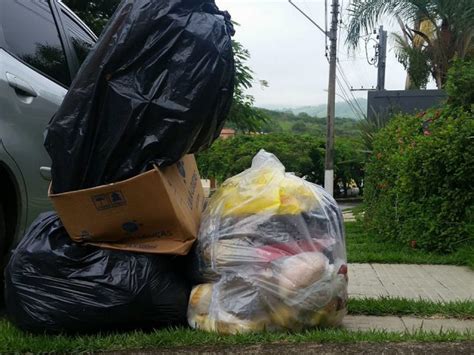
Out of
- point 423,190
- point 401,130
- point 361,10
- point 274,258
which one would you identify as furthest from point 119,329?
point 361,10

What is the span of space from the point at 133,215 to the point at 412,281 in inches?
121

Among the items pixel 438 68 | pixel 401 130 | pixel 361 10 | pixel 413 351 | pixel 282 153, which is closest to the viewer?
pixel 413 351

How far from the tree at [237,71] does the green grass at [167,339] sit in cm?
444

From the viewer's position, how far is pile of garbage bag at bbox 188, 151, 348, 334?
3090mm

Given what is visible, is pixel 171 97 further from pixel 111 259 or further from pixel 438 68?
pixel 438 68

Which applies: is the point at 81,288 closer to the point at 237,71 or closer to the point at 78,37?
the point at 78,37

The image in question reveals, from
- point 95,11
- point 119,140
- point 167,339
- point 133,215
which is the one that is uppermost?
point 95,11

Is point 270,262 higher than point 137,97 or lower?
lower

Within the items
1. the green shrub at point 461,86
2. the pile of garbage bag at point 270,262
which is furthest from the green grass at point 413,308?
the green shrub at point 461,86

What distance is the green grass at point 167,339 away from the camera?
116 inches

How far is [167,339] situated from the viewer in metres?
3.00

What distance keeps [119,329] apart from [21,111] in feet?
4.65

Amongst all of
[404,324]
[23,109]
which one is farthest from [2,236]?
[404,324]

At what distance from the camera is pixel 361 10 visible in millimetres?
13859
